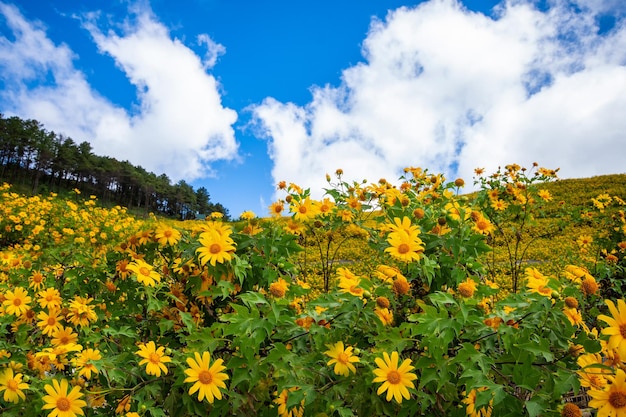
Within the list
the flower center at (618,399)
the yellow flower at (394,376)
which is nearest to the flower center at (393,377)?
the yellow flower at (394,376)

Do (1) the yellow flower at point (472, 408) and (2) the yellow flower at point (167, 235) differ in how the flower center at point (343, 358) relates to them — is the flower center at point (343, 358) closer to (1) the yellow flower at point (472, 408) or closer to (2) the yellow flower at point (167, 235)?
(1) the yellow flower at point (472, 408)

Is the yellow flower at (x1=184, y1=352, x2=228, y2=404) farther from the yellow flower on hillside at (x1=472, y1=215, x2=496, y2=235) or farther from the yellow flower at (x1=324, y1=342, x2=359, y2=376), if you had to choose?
the yellow flower on hillside at (x1=472, y1=215, x2=496, y2=235)

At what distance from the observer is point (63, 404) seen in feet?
5.28

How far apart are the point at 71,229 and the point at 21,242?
195 cm

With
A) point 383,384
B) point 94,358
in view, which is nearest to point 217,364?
point 383,384

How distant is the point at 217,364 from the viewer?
1.44 metres

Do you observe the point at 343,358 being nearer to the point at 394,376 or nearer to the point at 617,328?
the point at 394,376

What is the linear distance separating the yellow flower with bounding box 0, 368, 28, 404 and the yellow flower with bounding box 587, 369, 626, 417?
2171mm

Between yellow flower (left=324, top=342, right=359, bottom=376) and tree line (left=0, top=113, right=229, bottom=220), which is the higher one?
tree line (left=0, top=113, right=229, bottom=220)

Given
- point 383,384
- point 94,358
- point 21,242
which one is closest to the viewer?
point 383,384

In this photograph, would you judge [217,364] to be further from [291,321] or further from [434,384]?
[434,384]

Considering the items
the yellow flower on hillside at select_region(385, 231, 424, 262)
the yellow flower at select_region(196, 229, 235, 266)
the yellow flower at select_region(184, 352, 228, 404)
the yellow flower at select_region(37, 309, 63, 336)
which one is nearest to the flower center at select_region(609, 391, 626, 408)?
the yellow flower on hillside at select_region(385, 231, 424, 262)

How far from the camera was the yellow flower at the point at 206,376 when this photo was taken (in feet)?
4.68

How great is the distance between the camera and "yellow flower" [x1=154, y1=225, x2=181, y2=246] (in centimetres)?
202
